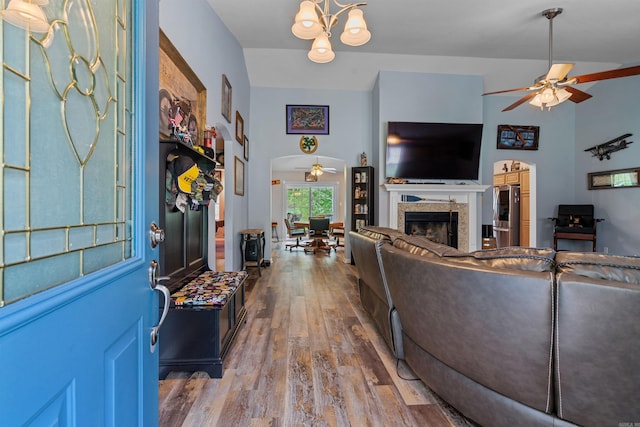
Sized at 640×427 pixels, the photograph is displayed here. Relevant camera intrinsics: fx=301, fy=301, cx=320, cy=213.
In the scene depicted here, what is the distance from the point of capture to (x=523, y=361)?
3.76ft

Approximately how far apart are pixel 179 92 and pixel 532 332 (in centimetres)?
265

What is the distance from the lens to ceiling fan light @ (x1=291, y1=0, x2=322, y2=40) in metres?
2.31

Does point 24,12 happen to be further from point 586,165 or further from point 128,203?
point 586,165

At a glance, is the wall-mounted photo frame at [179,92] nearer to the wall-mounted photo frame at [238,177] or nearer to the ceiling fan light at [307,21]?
the ceiling fan light at [307,21]

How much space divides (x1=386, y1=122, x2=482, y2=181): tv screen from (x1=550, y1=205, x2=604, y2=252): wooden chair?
6.17ft

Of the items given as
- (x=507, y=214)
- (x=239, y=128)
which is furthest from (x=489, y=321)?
(x=507, y=214)

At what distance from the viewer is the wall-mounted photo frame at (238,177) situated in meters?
4.22

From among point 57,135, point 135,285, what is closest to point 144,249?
point 135,285

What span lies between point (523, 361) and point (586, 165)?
20.3ft

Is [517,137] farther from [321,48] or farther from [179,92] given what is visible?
[179,92]

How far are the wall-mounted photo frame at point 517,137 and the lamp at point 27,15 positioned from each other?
→ 6551 millimetres

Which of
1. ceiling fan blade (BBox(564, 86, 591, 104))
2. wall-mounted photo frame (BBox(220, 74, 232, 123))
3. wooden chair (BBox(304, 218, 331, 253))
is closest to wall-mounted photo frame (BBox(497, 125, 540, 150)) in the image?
ceiling fan blade (BBox(564, 86, 591, 104))

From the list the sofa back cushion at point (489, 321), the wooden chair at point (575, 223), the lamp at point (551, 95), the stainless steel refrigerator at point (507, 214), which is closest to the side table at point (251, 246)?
the sofa back cushion at point (489, 321)

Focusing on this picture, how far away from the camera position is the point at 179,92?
2.35m
